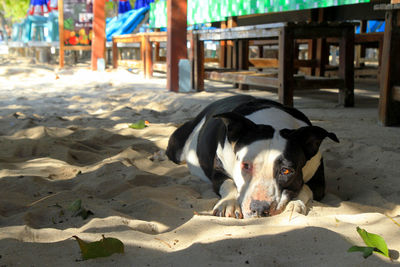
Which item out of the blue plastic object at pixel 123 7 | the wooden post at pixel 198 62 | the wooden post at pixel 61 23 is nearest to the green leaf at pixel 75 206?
the wooden post at pixel 198 62

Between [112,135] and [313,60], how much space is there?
5.47m

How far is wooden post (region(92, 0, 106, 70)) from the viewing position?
1385cm

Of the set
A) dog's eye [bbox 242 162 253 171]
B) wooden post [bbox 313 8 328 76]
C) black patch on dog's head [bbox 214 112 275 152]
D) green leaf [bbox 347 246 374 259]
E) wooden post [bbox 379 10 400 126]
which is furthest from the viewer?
wooden post [bbox 313 8 328 76]

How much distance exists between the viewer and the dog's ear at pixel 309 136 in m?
2.42

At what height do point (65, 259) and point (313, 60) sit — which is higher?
point (313, 60)

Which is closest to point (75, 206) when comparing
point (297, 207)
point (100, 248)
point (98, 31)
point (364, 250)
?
point (100, 248)

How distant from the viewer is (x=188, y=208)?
259 centimetres

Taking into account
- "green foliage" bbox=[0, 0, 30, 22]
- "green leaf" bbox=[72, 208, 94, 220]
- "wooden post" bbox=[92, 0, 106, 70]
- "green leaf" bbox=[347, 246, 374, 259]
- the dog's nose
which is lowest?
"green leaf" bbox=[72, 208, 94, 220]

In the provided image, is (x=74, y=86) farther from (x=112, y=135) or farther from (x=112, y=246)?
(x=112, y=246)

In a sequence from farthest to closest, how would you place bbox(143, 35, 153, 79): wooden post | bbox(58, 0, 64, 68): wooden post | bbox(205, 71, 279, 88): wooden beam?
bbox(58, 0, 64, 68): wooden post → bbox(143, 35, 153, 79): wooden post → bbox(205, 71, 279, 88): wooden beam

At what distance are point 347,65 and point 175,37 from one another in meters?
3.59

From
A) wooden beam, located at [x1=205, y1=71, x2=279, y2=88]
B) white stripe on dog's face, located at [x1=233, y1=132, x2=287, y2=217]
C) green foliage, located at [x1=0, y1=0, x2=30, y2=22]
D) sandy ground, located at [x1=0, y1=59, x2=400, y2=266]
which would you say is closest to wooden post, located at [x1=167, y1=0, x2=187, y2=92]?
wooden beam, located at [x1=205, y1=71, x2=279, y2=88]

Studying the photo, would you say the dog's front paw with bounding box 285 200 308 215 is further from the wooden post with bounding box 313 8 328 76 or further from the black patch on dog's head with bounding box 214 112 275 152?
the wooden post with bounding box 313 8 328 76

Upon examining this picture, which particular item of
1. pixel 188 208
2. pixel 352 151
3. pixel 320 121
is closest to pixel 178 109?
pixel 320 121
